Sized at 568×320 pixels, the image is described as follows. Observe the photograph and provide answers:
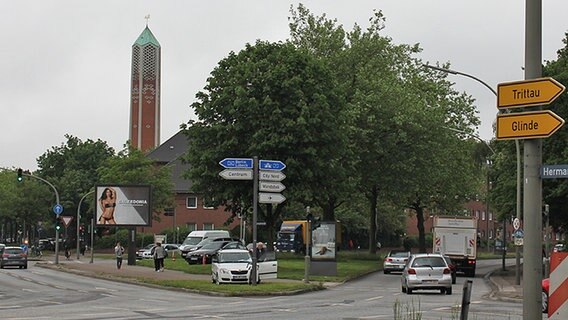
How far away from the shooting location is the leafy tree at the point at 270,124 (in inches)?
1836

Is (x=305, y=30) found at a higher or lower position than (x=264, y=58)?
higher

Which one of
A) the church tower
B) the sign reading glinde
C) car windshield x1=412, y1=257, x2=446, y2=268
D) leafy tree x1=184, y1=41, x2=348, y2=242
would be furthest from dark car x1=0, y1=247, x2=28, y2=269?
the church tower

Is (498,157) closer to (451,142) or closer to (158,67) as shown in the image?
(451,142)

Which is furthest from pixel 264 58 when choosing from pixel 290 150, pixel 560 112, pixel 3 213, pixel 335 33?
pixel 3 213

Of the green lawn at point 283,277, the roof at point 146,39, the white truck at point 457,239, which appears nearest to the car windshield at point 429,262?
the green lawn at point 283,277

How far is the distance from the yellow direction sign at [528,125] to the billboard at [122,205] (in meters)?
45.5

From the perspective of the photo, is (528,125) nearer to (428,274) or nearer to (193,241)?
(428,274)

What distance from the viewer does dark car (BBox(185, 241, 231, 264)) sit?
2016 inches

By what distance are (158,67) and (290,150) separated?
78.0m

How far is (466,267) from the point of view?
167ft

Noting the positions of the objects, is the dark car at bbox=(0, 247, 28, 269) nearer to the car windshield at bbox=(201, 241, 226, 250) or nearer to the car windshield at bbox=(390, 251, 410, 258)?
the car windshield at bbox=(201, 241, 226, 250)

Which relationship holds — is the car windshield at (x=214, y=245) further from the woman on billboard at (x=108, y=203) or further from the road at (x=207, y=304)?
the road at (x=207, y=304)

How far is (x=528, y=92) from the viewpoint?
32.8 feet

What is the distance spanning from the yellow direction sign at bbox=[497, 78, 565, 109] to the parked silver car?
2325 cm
